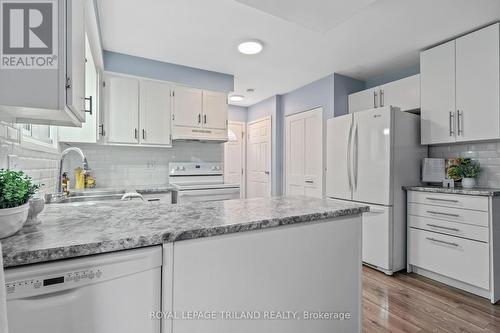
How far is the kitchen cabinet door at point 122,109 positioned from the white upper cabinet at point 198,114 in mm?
463

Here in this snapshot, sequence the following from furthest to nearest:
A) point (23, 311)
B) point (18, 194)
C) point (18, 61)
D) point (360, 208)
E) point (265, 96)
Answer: point (265, 96), point (360, 208), point (18, 61), point (18, 194), point (23, 311)

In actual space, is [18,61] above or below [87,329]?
above

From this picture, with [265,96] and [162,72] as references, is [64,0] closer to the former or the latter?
[162,72]

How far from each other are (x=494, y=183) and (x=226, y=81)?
338 centimetres

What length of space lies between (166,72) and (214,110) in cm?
78

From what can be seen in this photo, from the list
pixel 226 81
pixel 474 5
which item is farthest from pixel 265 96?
pixel 474 5

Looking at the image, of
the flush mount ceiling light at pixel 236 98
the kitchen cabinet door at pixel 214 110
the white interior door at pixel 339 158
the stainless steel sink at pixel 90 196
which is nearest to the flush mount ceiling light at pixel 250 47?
the kitchen cabinet door at pixel 214 110

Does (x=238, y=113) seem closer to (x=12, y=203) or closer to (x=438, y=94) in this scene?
(x=438, y=94)

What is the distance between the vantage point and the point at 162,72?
3.27 m

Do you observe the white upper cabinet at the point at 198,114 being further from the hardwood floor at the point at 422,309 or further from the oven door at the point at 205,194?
the hardwood floor at the point at 422,309

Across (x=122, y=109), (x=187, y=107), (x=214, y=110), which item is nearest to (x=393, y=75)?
(x=214, y=110)

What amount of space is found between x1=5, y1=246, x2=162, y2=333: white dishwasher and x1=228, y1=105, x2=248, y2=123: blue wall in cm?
492

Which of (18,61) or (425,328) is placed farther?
(425,328)

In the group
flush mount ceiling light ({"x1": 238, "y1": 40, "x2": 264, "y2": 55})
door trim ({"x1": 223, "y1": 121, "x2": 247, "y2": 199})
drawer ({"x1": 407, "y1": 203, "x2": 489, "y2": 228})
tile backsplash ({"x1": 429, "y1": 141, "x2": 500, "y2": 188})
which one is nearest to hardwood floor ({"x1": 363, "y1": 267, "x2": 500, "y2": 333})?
drawer ({"x1": 407, "y1": 203, "x2": 489, "y2": 228})
